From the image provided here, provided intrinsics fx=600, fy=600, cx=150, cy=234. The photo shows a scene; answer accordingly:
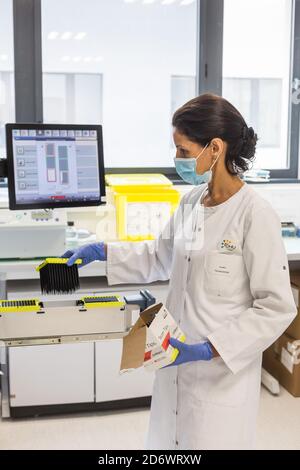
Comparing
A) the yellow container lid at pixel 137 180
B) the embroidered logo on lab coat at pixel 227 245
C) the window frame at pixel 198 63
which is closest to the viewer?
the embroidered logo on lab coat at pixel 227 245

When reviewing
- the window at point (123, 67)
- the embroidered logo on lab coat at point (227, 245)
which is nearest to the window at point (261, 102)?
the window at point (123, 67)

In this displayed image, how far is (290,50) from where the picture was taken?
3670 millimetres

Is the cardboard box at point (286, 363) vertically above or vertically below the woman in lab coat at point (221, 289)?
below

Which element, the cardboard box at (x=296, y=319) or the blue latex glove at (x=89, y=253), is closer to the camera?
the blue latex glove at (x=89, y=253)

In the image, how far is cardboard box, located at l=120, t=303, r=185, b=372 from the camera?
143 centimetres

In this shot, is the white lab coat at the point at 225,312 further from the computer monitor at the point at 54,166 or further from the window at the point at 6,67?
the window at the point at 6,67

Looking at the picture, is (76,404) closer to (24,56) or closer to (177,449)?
(177,449)

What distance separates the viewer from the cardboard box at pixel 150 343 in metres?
1.43

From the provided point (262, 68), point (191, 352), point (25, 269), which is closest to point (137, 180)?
point (25, 269)

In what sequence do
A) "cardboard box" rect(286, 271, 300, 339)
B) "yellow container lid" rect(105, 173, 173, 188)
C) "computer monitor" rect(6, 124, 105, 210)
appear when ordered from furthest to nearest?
1. "cardboard box" rect(286, 271, 300, 339)
2. "yellow container lid" rect(105, 173, 173, 188)
3. "computer monitor" rect(6, 124, 105, 210)

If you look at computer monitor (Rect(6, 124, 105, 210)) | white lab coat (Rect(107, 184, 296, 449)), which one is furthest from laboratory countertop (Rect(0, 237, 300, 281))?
white lab coat (Rect(107, 184, 296, 449))

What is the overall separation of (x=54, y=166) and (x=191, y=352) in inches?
47.8

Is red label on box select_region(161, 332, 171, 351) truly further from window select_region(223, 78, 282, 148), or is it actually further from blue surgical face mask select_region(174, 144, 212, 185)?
window select_region(223, 78, 282, 148)

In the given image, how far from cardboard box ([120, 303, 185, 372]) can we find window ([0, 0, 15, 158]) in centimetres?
206
